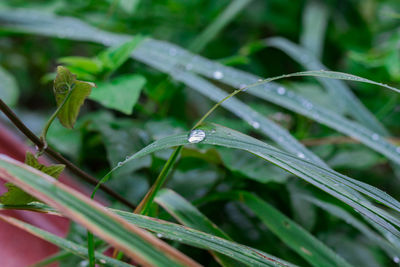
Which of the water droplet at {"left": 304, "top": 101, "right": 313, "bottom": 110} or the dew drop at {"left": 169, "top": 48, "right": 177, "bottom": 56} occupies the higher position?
the dew drop at {"left": 169, "top": 48, "right": 177, "bottom": 56}

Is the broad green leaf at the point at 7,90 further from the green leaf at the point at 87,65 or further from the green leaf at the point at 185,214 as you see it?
the green leaf at the point at 185,214

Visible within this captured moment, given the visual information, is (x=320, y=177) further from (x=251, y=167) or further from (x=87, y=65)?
(x=87, y=65)

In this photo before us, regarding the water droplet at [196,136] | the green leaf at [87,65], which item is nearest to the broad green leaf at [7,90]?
the green leaf at [87,65]

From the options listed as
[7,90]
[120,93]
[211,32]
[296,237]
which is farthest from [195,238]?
[211,32]

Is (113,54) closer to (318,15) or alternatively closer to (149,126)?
(149,126)

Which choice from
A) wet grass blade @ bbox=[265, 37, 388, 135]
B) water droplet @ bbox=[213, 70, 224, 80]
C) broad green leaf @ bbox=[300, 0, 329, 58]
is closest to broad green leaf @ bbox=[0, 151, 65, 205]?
water droplet @ bbox=[213, 70, 224, 80]

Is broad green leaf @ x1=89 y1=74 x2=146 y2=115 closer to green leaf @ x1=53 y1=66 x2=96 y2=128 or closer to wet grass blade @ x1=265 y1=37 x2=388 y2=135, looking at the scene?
green leaf @ x1=53 y1=66 x2=96 y2=128

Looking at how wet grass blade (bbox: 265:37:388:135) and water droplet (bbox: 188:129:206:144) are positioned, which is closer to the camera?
water droplet (bbox: 188:129:206:144)

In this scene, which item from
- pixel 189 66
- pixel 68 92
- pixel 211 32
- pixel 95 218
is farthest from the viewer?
pixel 211 32
